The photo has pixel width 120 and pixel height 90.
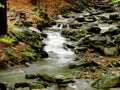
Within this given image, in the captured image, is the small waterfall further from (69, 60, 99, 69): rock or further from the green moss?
the green moss

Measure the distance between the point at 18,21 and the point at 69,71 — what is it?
24.5 ft

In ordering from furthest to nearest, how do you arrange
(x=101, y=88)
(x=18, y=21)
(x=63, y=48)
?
(x=18, y=21) → (x=63, y=48) → (x=101, y=88)

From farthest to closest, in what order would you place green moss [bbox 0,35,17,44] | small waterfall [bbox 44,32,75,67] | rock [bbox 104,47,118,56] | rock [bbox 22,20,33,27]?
1. rock [bbox 22,20,33,27]
2. rock [bbox 104,47,118,56]
3. small waterfall [bbox 44,32,75,67]
4. green moss [bbox 0,35,17,44]

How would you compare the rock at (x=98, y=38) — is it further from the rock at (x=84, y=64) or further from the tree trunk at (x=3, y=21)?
the tree trunk at (x=3, y=21)

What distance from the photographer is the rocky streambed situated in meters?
10.4

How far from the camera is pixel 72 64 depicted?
1338 cm

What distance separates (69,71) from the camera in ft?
41.4

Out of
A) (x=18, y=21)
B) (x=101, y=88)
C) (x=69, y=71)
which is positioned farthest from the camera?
(x=18, y=21)

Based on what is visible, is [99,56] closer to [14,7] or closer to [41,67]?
[41,67]

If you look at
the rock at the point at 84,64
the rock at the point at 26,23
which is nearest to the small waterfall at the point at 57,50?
the rock at the point at 84,64

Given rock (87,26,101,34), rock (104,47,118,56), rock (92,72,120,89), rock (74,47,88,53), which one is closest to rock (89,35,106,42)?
rock (74,47,88,53)

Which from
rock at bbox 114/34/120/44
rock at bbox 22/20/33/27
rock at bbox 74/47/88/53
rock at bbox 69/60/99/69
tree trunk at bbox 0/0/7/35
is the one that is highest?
tree trunk at bbox 0/0/7/35

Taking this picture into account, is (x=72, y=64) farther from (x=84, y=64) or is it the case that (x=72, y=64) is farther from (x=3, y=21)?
(x=3, y=21)

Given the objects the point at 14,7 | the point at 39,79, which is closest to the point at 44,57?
the point at 39,79
